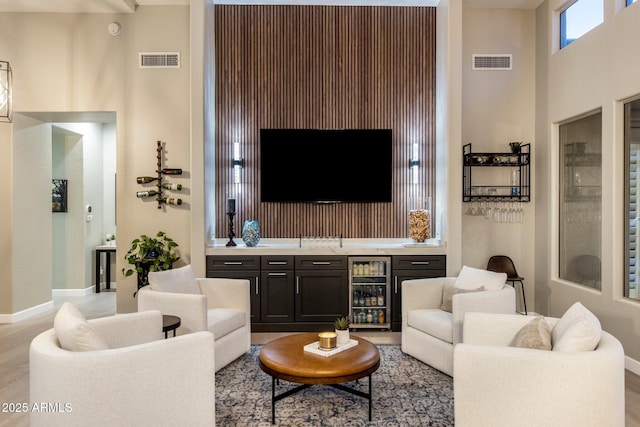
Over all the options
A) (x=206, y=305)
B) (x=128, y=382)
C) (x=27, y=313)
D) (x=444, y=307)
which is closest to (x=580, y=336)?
(x=444, y=307)

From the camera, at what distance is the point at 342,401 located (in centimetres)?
288

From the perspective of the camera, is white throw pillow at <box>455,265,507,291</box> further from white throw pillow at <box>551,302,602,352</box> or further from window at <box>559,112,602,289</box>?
white throw pillow at <box>551,302,602,352</box>

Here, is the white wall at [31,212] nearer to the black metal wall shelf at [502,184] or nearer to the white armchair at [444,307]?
the white armchair at [444,307]

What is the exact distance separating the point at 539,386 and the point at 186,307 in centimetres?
254

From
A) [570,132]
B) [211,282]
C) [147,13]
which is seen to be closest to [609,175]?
[570,132]

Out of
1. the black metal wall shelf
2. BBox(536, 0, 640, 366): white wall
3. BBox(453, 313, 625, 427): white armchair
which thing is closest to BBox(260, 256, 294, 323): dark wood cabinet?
the black metal wall shelf

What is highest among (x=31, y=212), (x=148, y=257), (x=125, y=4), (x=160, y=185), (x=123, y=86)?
(x=125, y=4)

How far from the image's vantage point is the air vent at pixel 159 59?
5086 millimetres

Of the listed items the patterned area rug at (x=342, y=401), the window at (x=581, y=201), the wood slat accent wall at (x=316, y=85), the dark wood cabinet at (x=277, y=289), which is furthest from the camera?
the wood slat accent wall at (x=316, y=85)

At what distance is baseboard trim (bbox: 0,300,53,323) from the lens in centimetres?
498

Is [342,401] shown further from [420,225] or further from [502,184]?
[502,184]

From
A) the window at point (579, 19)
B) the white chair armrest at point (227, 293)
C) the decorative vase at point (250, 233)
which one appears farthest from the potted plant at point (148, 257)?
the window at point (579, 19)

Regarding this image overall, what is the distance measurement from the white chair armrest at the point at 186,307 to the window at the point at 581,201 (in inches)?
151

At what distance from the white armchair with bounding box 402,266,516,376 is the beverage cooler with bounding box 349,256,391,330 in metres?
0.79
